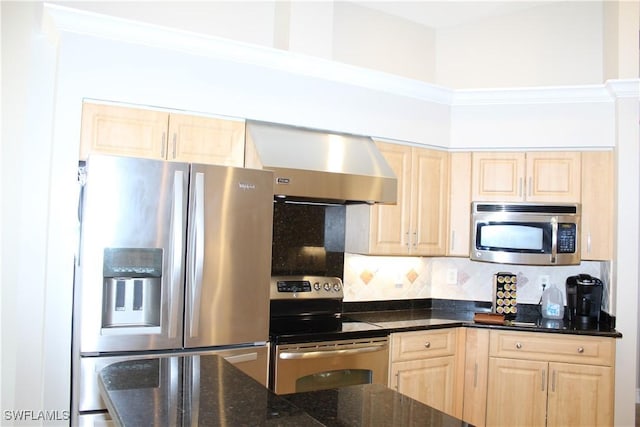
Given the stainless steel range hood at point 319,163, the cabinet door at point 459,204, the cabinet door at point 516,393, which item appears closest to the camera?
the stainless steel range hood at point 319,163

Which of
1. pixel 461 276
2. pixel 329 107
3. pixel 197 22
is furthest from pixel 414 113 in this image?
pixel 197 22

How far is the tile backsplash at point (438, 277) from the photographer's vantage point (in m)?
4.03

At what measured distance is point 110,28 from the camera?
290 centimetres

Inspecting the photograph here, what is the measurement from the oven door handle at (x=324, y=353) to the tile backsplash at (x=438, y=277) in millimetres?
716

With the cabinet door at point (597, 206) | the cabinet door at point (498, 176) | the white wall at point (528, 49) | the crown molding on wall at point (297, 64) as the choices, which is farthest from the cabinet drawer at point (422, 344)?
the white wall at point (528, 49)

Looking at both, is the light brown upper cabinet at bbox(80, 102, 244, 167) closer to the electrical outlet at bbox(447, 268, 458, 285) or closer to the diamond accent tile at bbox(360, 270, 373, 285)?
the diamond accent tile at bbox(360, 270, 373, 285)

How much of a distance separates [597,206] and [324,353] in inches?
88.6

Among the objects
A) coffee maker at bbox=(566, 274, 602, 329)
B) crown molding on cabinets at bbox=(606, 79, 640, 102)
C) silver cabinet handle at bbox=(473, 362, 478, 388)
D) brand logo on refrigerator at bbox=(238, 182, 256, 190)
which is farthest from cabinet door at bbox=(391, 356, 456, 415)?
crown molding on cabinets at bbox=(606, 79, 640, 102)

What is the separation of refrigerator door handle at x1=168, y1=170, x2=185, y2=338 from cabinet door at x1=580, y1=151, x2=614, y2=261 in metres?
2.83

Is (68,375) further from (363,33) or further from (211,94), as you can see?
(363,33)

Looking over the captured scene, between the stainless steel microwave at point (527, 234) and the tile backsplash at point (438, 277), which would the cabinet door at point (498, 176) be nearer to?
the stainless steel microwave at point (527, 234)

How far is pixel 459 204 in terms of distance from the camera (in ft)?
13.4

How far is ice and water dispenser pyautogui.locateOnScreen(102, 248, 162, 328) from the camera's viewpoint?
2566 millimetres

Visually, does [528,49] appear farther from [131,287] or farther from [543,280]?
[131,287]
